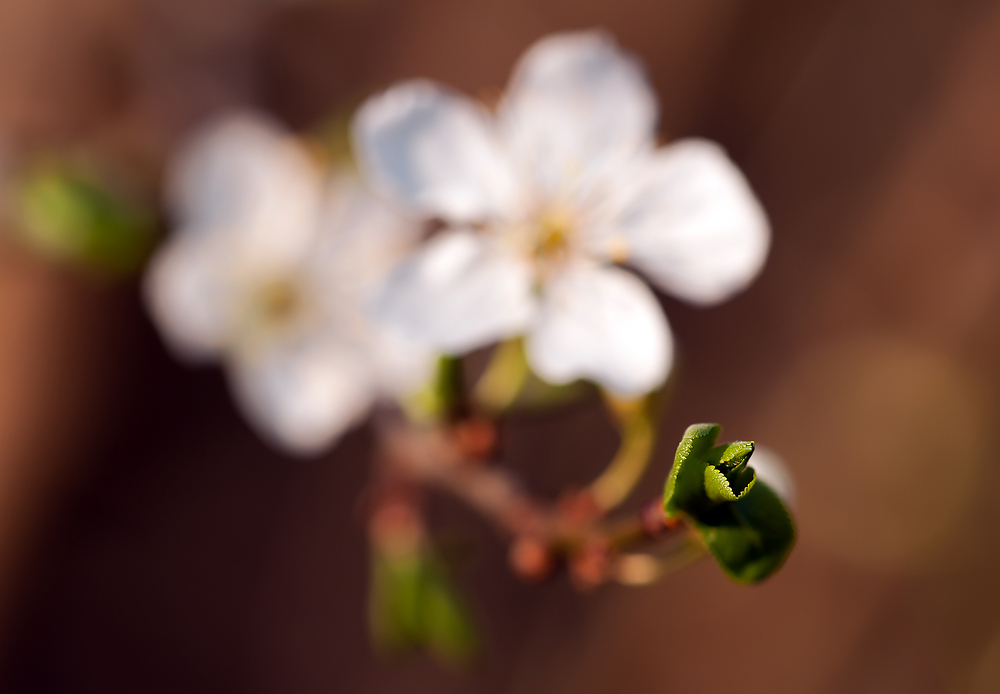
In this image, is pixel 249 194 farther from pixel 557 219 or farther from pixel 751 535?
pixel 751 535

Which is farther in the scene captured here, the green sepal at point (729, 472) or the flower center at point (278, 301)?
the flower center at point (278, 301)

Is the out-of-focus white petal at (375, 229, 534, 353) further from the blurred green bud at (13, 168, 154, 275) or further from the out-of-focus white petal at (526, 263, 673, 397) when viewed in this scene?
the blurred green bud at (13, 168, 154, 275)

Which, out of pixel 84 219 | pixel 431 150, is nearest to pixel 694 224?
pixel 431 150

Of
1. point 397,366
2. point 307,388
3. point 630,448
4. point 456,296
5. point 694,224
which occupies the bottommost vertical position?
point 307,388

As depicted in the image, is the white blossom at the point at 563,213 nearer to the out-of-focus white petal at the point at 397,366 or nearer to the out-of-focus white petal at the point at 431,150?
the out-of-focus white petal at the point at 431,150

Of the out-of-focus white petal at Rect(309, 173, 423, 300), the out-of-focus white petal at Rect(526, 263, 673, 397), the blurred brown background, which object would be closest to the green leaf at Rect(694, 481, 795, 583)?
the out-of-focus white petal at Rect(526, 263, 673, 397)

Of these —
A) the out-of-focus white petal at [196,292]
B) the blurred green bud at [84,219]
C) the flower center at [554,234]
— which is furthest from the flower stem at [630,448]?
the blurred green bud at [84,219]
